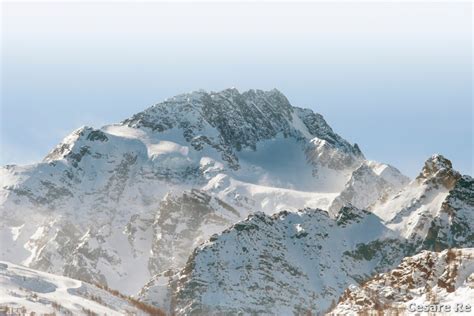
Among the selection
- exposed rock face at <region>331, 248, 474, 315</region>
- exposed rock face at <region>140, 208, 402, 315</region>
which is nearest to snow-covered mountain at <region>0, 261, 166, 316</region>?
exposed rock face at <region>331, 248, 474, 315</region>

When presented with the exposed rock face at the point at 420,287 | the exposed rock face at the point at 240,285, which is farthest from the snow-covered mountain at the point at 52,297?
the exposed rock face at the point at 240,285

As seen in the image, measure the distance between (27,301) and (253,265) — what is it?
11421 cm

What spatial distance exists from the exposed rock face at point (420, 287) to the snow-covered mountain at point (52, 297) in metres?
35.9

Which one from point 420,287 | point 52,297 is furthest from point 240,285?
point 420,287

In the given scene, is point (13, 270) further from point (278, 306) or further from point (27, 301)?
point (278, 306)

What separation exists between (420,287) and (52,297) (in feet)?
160

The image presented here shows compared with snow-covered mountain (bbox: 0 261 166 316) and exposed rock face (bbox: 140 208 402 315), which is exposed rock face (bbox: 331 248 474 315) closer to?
snow-covered mountain (bbox: 0 261 166 316)

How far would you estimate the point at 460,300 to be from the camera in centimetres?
5338

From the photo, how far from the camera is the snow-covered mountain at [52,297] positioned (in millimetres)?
81162

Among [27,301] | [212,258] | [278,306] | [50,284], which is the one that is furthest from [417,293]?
[212,258]

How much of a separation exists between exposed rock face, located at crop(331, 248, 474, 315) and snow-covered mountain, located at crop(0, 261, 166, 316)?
35.9 metres

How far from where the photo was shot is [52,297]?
89875mm

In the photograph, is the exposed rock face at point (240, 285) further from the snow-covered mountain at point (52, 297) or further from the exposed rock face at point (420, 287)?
the exposed rock face at point (420, 287)

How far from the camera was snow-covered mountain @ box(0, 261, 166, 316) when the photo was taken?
266 ft
